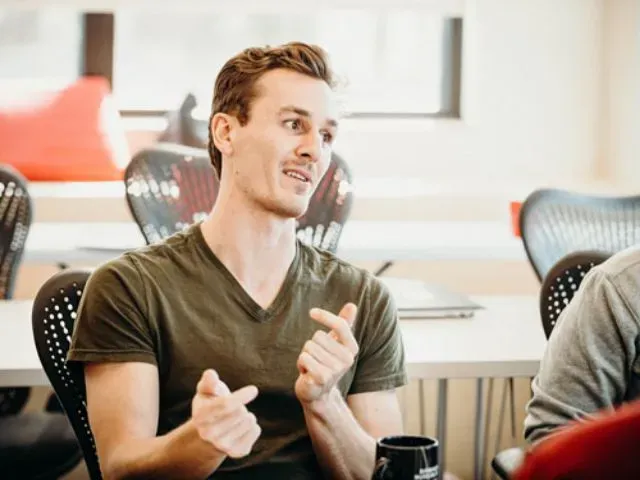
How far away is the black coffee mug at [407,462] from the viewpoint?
0.87 meters

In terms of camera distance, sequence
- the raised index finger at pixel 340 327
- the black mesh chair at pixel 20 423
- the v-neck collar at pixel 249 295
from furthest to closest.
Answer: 1. the black mesh chair at pixel 20 423
2. the v-neck collar at pixel 249 295
3. the raised index finger at pixel 340 327

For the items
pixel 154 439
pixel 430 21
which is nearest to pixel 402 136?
pixel 430 21

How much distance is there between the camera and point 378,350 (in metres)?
1.54

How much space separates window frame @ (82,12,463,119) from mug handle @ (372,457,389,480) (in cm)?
367

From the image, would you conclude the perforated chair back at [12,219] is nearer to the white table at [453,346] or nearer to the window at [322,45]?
the white table at [453,346]

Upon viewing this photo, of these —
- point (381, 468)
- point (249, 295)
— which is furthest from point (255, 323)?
point (381, 468)

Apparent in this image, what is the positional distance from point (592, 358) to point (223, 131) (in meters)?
0.64

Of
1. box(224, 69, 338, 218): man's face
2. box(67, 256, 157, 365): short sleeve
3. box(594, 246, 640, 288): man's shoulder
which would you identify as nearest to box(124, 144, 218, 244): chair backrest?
box(224, 69, 338, 218): man's face

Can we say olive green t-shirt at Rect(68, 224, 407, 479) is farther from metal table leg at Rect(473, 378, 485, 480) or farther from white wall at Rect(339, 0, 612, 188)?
white wall at Rect(339, 0, 612, 188)

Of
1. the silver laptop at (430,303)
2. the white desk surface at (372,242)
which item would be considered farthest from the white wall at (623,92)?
the silver laptop at (430,303)

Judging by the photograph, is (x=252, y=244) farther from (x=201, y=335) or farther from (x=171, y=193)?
(x=171, y=193)

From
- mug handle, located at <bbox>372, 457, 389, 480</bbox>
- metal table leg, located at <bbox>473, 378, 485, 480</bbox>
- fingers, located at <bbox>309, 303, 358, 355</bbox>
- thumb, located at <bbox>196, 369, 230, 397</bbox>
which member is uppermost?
fingers, located at <bbox>309, 303, 358, 355</bbox>

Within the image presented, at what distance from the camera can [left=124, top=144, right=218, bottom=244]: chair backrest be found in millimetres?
2439

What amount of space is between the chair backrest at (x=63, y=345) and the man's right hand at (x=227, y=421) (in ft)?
1.41
